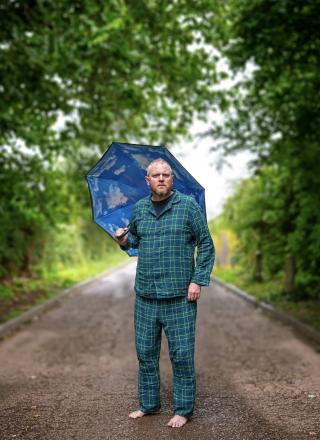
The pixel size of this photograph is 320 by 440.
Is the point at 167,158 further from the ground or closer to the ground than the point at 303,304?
further from the ground

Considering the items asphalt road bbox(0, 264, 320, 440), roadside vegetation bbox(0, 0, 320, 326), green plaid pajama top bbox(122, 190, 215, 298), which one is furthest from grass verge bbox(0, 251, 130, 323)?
green plaid pajama top bbox(122, 190, 215, 298)

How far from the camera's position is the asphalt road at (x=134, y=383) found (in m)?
4.61

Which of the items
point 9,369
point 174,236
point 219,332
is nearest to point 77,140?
point 219,332

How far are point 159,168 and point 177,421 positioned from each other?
1993 millimetres

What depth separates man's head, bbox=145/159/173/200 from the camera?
4586 millimetres

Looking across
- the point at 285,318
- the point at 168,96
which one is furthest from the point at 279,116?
the point at 285,318

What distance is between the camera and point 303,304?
13.3 m

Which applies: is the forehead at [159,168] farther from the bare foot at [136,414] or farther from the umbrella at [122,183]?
the bare foot at [136,414]

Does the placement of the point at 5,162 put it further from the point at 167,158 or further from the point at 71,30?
the point at 167,158

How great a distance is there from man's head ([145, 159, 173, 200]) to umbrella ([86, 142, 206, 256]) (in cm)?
31

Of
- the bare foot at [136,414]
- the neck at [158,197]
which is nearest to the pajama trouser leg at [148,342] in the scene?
the bare foot at [136,414]

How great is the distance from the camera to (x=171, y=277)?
455cm

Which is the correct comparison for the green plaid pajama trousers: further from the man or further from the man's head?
the man's head

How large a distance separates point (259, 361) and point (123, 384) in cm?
226
